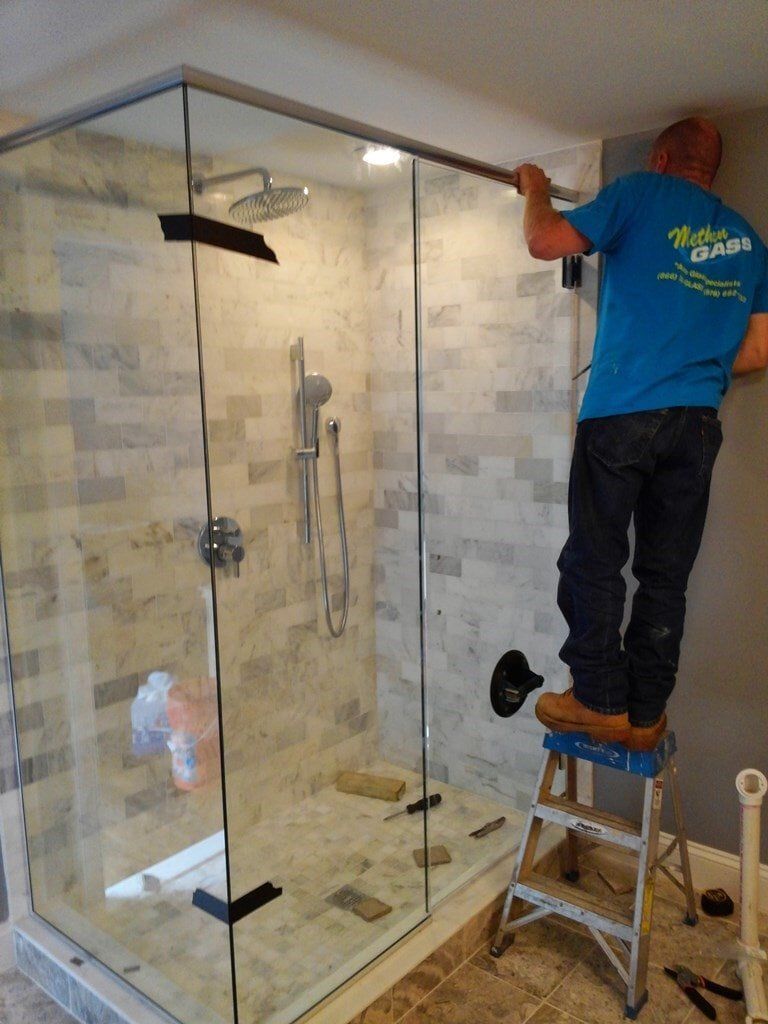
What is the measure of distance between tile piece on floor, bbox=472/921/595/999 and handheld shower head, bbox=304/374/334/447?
151 centimetres

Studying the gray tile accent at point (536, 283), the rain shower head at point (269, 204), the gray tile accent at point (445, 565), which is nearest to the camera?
the rain shower head at point (269, 204)

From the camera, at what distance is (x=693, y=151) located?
2150 mm

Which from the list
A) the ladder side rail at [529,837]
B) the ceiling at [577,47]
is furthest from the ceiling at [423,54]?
the ladder side rail at [529,837]

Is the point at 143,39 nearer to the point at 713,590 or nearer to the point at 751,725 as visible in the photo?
the point at 713,590

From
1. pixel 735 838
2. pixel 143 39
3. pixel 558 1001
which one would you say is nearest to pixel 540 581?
pixel 735 838

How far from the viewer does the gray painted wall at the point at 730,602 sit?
225 cm

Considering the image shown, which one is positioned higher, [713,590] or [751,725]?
[713,590]

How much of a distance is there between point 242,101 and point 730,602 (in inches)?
72.5

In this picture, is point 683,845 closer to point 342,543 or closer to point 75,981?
point 342,543

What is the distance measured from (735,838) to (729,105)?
2071 millimetres

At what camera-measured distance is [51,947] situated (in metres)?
2.22

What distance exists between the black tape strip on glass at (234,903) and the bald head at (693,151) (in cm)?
205

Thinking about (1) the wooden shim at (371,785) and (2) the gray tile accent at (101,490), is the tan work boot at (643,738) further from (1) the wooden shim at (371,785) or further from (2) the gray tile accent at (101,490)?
(2) the gray tile accent at (101,490)

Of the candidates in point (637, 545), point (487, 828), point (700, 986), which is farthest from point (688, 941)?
point (637, 545)
